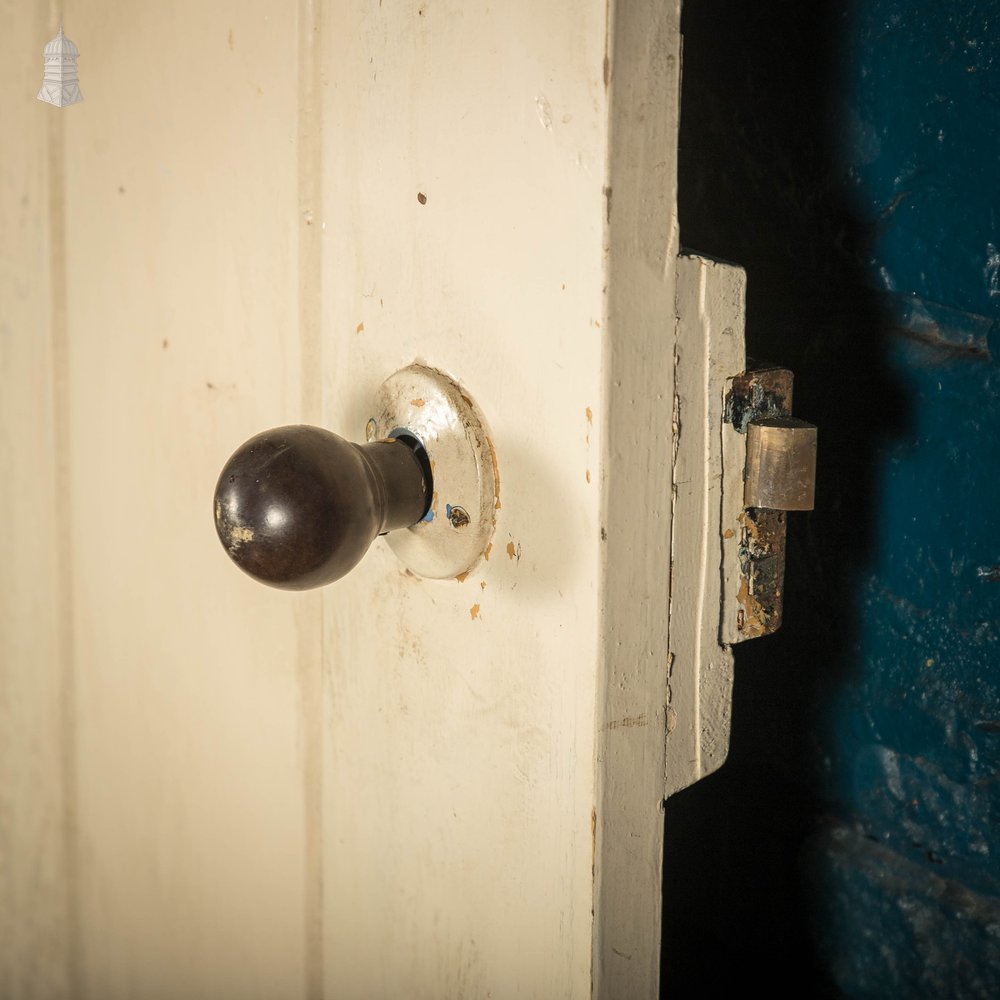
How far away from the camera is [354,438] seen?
377 mm

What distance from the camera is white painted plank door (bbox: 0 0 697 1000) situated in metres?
0.29

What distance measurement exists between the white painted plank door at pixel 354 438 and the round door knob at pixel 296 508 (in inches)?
2.4

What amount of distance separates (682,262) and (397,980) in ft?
1.16

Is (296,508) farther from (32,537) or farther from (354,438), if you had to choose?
(32,537)

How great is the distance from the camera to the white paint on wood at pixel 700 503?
30 centimetres

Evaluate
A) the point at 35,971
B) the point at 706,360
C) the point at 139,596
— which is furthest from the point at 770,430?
the point at 35,971

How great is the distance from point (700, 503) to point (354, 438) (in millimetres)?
161

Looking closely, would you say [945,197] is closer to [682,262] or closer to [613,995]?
[682,262]

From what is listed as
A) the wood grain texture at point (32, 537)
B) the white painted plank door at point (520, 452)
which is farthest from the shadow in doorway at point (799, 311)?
the wood grain texture at point (32, 537)

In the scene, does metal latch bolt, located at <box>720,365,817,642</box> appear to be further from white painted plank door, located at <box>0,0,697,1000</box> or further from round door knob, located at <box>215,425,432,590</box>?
round door knob, located at <box>215,425,432,590</box>

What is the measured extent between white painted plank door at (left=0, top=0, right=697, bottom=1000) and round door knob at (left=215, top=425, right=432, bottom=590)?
0.20 ft

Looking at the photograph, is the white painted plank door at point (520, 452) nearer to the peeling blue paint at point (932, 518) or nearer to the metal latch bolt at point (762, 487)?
the metal latch bolt at point (762, 487)

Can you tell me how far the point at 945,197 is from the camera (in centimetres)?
49

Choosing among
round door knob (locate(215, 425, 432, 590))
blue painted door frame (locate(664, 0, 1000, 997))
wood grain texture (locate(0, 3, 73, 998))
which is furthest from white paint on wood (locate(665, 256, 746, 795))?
wood grain texture (locate(0, 3, 73, 998))
